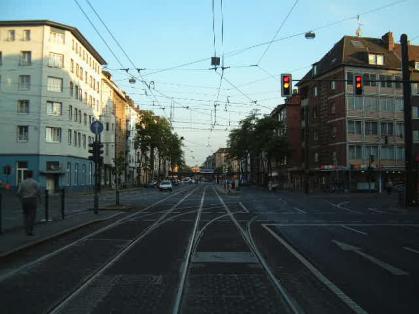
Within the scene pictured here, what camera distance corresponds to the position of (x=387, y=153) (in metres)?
66.0

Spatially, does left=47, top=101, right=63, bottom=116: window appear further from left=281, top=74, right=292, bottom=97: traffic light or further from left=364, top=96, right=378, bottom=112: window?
left=281, top=74, right=292, bottom=97: traffic light

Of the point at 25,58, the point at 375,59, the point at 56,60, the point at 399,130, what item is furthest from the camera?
the point at 399,130

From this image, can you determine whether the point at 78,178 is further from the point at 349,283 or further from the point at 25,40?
the point at 349,283

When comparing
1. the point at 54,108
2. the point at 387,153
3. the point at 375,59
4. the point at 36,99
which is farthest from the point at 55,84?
the point at 387,153

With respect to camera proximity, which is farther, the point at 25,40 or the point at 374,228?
the point at 25,40

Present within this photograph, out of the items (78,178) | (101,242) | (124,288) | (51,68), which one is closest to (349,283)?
(124,288)

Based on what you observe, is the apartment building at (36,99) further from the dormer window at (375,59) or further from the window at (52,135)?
the dormer window at (375,59)

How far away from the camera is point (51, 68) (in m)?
57.8

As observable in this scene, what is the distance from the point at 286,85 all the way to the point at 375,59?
47.7 m

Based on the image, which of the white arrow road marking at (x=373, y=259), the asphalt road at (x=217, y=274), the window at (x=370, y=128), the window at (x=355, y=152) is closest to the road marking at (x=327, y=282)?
the asphalt road at (x=217, y=274)

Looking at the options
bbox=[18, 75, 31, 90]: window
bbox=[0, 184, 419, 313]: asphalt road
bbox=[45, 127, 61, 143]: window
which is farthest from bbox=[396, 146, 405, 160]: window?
bbox=[0, 184, 419, 313]: asphalt road

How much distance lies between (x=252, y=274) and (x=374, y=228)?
10.4m

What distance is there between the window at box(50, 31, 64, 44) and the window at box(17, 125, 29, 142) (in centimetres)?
1033

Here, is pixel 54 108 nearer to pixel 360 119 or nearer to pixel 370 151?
pixel 360 119
